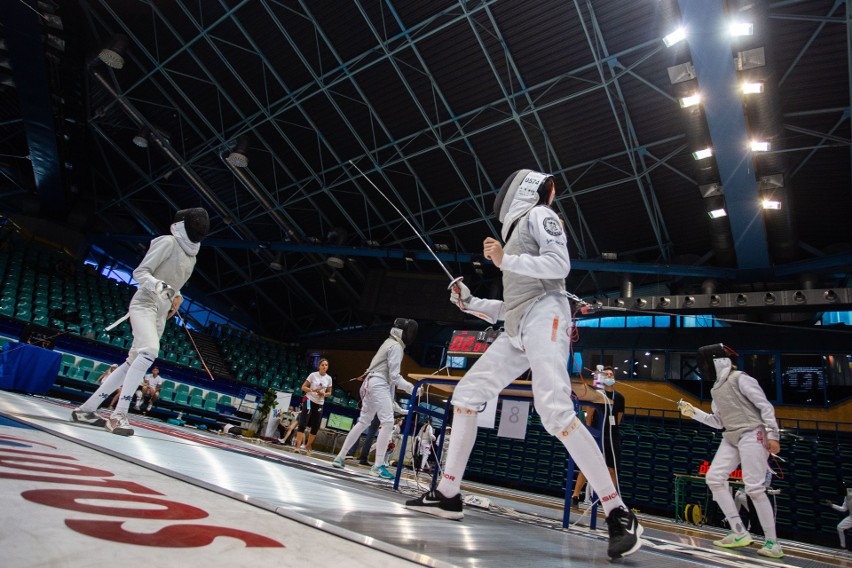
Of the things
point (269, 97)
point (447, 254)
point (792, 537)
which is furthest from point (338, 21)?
point (792, 537)

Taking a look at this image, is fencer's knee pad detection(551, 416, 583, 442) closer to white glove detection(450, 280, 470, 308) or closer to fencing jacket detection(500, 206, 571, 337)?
fencing jacket detection(500, 206, 571, 337)

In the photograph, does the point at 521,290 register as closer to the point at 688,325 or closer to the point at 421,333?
the point at 688,325

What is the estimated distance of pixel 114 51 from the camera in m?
11.9

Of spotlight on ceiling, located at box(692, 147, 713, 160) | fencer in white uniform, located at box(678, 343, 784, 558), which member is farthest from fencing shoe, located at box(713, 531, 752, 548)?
spotlight on ceiling, located at box(692, 147, 713, 160)

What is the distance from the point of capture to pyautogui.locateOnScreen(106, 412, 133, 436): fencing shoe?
3598 mm

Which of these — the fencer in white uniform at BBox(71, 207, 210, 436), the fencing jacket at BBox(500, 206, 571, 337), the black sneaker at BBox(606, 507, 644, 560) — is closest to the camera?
the black sneaker at BBox(606, 507, 644, 560)

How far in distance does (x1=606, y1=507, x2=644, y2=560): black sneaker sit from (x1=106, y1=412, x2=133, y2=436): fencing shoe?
11.0 feet

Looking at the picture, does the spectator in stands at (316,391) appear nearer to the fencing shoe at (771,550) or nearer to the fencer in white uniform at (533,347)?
the fencer in white uniform at (533,347)

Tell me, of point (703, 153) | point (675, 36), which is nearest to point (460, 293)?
point (675, 36)

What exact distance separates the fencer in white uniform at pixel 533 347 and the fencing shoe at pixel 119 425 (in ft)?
7.88

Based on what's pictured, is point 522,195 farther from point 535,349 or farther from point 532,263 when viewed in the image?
point 535,349

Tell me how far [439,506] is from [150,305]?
299cm

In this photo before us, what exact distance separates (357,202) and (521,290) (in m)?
14.9

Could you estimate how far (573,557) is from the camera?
1.71 meters
